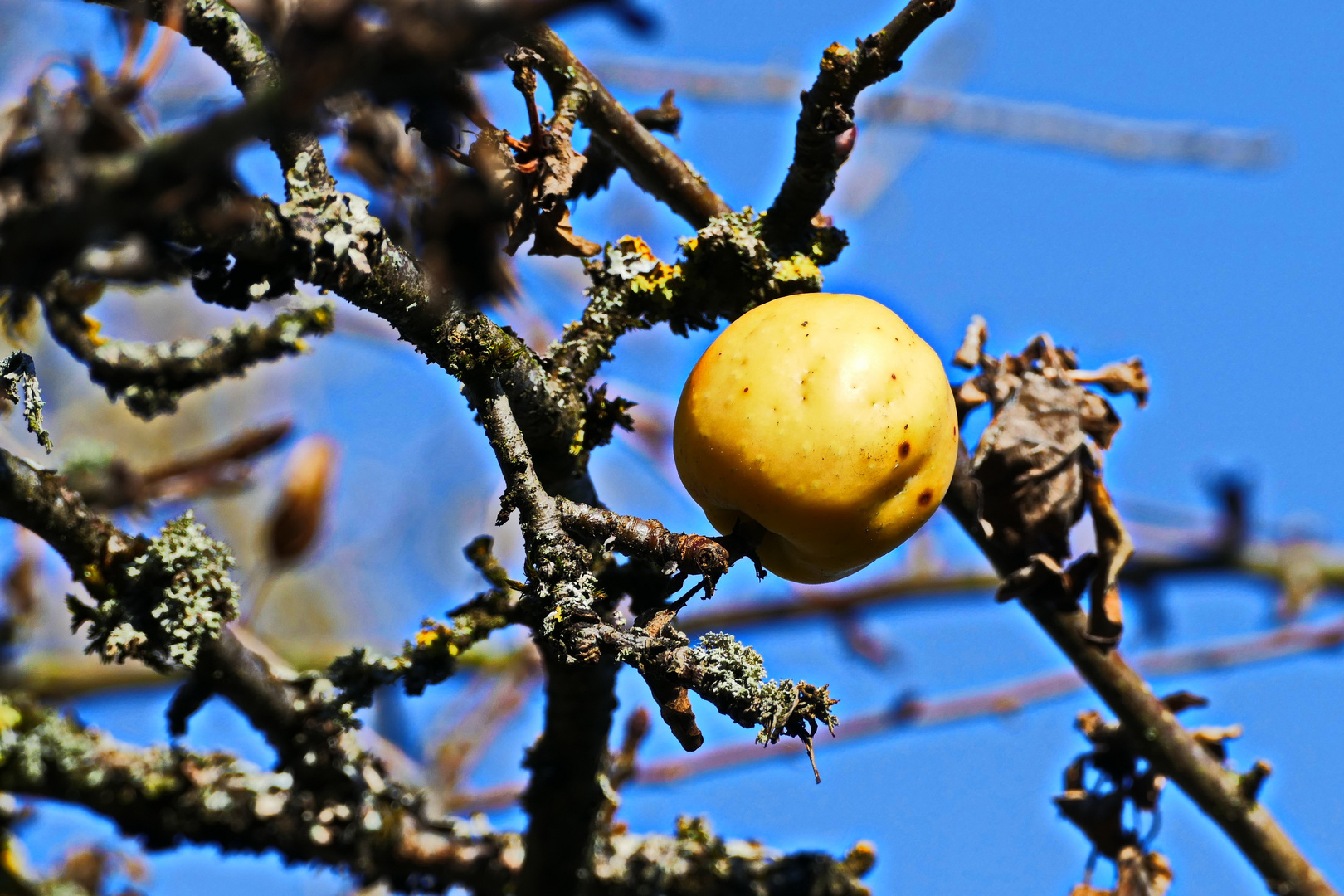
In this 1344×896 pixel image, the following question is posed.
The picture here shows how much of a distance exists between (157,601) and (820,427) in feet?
3.38

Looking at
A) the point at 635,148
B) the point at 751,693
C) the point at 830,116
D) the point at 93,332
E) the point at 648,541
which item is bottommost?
the point at 751,693

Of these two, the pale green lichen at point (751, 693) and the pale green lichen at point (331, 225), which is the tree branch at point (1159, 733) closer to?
the pale green lichen at point (751, 693)

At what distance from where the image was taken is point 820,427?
4.88 feet

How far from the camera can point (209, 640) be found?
1.72 m

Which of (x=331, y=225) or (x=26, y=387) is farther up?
(x=331, y=225)

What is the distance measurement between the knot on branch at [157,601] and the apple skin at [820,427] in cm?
76

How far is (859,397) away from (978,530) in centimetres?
61

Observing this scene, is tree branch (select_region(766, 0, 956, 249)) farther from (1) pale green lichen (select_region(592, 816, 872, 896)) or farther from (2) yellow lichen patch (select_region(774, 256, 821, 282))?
(1) pale green lichen (select_region(592, 816, 872, 896))

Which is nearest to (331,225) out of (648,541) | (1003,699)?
(648,541)

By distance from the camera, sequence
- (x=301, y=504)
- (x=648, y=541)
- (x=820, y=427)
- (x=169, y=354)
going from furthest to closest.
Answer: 1. (x=301, y=504)
2. (x=169, y=354)
3. (x=820, y=427)
4. (x=648, y=541)

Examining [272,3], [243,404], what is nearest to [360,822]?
[272,3]

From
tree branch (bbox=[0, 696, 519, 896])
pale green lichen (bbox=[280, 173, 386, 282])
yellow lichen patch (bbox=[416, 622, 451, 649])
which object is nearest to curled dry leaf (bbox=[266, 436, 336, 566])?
tree branch (bbox=[0, 696, 519, 896])

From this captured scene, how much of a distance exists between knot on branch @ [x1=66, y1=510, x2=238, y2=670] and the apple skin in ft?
2.51

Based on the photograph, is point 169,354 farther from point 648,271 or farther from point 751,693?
point 751,693
